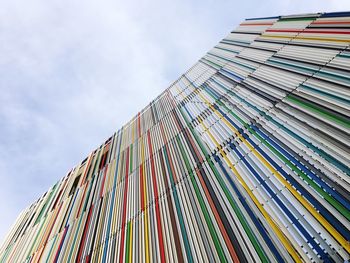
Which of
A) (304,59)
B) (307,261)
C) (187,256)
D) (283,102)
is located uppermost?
(304,59)

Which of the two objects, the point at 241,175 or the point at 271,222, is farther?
the point at 241,175

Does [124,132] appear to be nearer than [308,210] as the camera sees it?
No

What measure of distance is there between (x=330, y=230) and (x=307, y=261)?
0.92 feet

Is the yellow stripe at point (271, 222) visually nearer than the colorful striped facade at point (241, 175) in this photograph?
Yes

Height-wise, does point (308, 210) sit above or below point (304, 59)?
below

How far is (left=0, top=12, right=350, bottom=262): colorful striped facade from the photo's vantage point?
252 centimetres

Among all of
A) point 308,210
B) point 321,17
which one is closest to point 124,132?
point 321,17

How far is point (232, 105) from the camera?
5.34 meters

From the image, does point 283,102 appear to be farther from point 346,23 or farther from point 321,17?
point 321,17

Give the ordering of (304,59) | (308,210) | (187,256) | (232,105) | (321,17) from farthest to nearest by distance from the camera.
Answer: (321,17) < (232,105) < (304,59) < (187,256) < (308,210)

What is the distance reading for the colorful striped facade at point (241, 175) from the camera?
99.2 inches

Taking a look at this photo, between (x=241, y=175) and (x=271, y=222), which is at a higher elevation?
→ (x=241, y=175)

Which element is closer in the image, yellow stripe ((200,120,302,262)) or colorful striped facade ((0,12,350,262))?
yellow stripe ((200,120,302,262))

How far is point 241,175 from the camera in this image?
11.7ft
